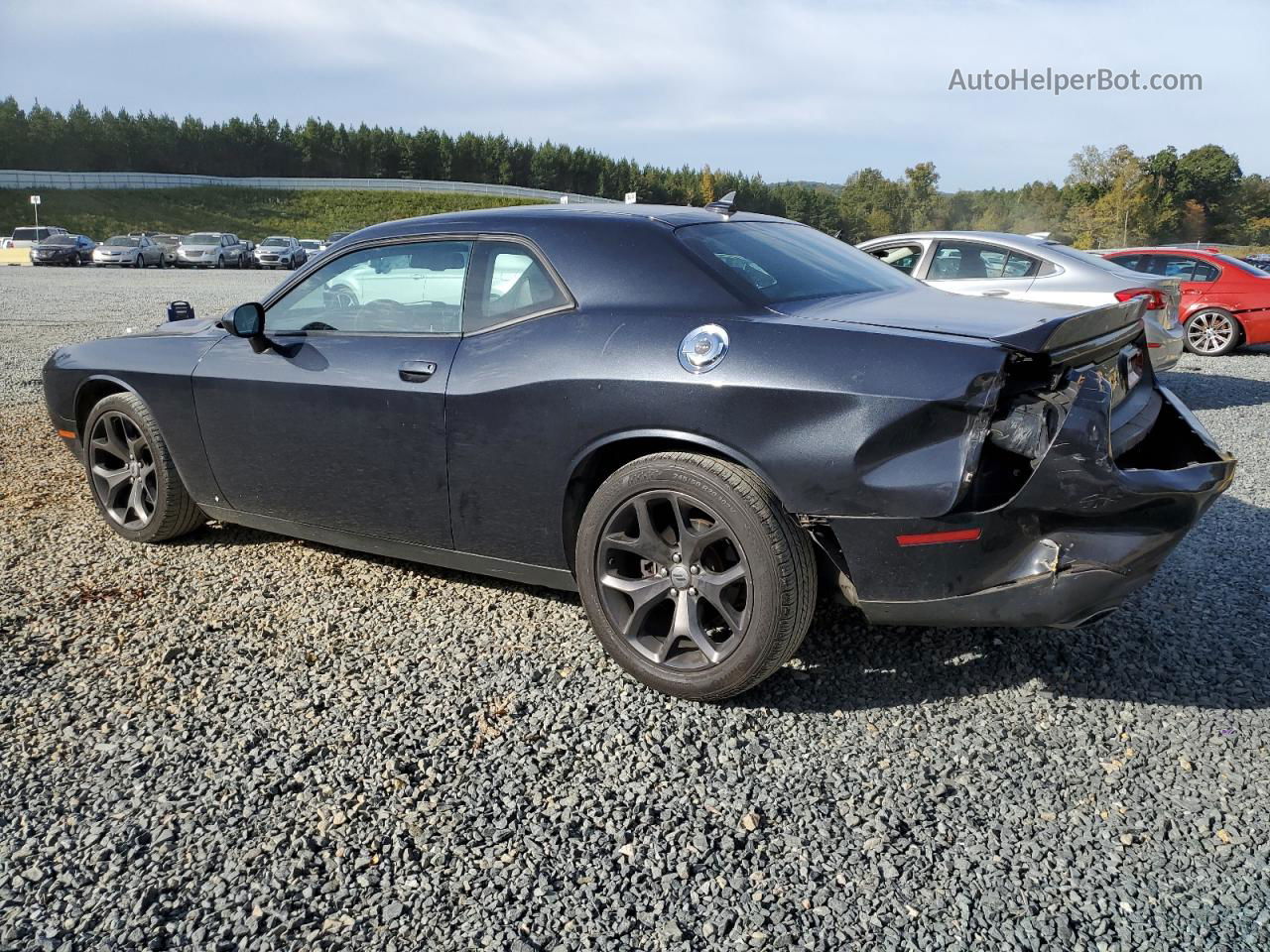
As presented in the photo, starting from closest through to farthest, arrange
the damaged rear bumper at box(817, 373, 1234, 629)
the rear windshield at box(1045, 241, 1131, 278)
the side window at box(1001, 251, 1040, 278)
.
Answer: the damaged rear bumper at box(817, 373, 1234, 629), the rear windshield at box(1045, 241, 1131, 278), the side window at box(1001, 251, 1040, 278)

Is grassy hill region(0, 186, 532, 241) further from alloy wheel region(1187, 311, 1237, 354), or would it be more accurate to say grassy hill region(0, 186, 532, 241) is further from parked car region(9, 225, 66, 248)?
alloy wheel region(1187, 311, 1237, 354)

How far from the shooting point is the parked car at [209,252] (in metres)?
37.6

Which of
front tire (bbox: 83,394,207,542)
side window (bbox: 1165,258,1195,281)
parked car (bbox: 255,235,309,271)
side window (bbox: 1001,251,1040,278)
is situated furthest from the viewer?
parked car (bbox: 255,235,309,271)

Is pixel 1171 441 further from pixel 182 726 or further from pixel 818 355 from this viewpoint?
pixel 182 726

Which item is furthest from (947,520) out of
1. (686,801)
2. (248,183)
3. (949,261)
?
(248,183)

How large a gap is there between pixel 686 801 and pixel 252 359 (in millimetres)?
2679

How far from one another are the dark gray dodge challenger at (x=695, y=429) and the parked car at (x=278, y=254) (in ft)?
122

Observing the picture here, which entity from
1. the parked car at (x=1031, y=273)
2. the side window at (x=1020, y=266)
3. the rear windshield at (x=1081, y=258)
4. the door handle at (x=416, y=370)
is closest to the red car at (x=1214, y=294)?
the rear windshield at (x=1081, y=258)

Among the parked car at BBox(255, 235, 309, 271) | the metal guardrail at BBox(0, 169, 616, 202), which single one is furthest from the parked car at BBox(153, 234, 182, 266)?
the metal guardrail at BBox(0, 169, 616, 202)

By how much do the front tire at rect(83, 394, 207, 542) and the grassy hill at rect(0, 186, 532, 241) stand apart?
54956 mm

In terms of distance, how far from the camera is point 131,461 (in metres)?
4.63

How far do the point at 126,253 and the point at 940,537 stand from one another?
131 feet

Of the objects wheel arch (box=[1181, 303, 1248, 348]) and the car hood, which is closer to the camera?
the car hood

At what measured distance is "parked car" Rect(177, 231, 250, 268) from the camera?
1479 inches
